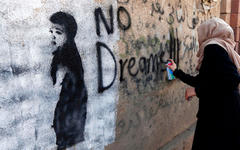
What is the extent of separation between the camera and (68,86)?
1.71 m

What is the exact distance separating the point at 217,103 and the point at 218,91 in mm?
117

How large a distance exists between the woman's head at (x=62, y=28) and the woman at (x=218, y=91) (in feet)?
3.77

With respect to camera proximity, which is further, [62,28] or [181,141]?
[181,141]

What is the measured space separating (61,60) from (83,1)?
0.50m

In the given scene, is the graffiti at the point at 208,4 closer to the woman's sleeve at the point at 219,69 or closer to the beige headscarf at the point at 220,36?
the beige headscarf at the point at 220,36

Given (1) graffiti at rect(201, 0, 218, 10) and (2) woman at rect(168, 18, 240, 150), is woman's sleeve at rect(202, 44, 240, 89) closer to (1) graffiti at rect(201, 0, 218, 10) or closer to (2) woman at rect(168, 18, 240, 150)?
(2) woman at rect(168, 18, 240, 150)

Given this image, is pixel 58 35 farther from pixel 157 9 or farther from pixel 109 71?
pixel 157 9

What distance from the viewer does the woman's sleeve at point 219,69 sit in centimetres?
180

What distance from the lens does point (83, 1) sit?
1.74 meters

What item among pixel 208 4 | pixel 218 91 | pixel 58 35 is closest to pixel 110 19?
pixel 58 35

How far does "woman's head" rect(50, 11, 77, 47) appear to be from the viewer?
5.13 feet

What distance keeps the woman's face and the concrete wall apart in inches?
1.7

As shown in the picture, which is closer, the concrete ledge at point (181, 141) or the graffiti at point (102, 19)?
the graffiti at point (102, 19)

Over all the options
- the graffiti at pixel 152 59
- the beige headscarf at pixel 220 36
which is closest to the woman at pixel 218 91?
the beige headscarf at pixel 220 36
